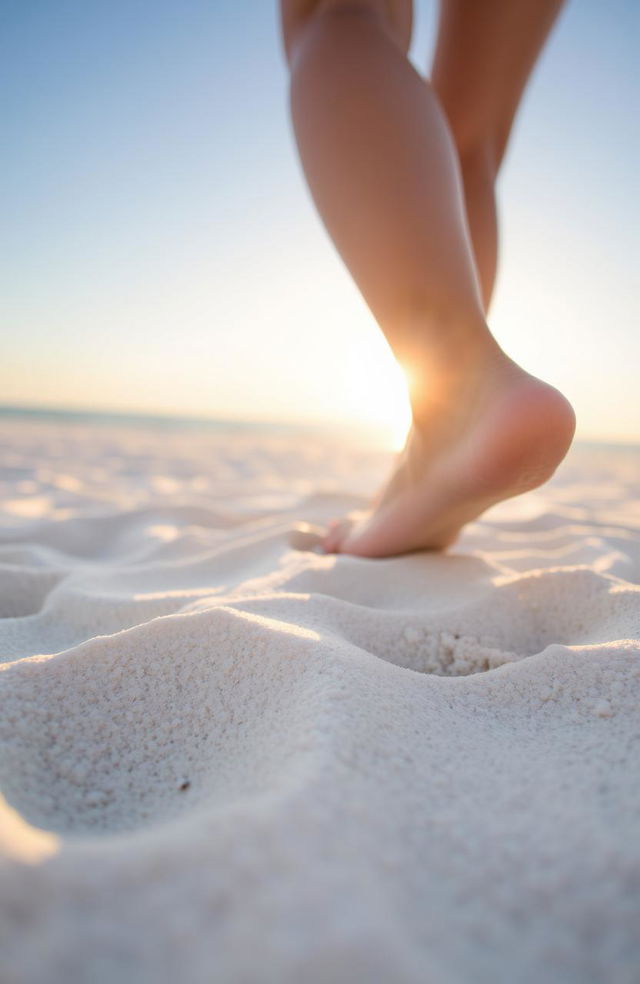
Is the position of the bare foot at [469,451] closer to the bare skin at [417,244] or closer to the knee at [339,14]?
the bare skin at [417,244]

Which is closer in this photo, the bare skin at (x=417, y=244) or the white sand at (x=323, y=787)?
the white sand at (x=323, y=787)

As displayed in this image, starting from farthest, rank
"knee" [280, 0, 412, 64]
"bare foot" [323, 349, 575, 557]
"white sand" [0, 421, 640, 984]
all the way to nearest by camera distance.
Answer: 1. "knee" [280, 0, 412, 64]
2. "bare foot" [323, 349, 575, 557]
3. "white sand" [0, 421, 640, 984]

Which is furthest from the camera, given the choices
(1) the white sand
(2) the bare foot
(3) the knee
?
(3) the knee

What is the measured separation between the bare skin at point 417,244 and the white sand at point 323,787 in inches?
8.0

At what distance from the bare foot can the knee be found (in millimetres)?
542

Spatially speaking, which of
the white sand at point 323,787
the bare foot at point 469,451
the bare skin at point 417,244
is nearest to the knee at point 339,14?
the bare skin at point 417,244

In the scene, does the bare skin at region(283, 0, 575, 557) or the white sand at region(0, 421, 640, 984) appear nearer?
the white sand at region(0, 421, 640, 984)

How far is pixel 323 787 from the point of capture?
318 millimetres

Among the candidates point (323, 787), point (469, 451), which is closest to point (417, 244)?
point (469, 451)

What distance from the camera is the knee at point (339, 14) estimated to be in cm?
82

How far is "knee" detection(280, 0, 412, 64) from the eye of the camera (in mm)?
821

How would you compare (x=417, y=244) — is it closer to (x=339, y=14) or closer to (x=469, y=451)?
(x=469, y=451)

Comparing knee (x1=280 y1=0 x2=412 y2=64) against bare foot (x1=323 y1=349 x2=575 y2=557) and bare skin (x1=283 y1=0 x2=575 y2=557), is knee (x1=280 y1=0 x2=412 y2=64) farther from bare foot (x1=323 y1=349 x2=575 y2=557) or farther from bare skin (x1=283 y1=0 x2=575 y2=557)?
bare foot (x1=323 y1=349 x2=575 y2=557)

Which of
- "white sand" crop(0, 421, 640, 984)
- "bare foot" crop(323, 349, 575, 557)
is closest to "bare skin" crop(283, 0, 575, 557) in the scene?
"bare foot" crop(323, 349, 575, 557)
